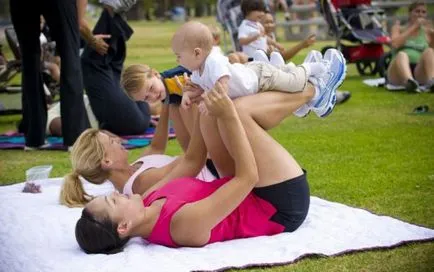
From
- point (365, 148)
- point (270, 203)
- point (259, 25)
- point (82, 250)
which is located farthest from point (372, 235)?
point (259, 25)

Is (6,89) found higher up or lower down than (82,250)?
lower down

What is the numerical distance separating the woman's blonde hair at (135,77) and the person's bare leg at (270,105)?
856 millimetres

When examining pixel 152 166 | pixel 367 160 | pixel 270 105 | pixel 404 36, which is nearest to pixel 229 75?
pixel 270 105

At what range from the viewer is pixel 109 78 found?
808 centimetres

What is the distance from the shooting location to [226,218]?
4.30 m

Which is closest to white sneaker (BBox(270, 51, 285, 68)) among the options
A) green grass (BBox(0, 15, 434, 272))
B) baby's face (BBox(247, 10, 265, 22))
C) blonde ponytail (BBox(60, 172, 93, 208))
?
green grass (BBox(0, 15, 434, 272))

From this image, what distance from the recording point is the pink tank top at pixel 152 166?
4.71m

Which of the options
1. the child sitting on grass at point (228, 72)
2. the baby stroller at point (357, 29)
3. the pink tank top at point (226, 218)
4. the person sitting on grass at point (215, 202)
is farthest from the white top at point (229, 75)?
the baby stroller at point (357, 29)

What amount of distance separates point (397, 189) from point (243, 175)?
1.68 metres

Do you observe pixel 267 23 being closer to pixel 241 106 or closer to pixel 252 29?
pixel 252 29

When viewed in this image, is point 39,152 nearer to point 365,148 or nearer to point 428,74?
point 365,148

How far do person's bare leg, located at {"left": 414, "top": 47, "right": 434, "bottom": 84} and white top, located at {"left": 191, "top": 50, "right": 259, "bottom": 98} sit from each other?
20.7 ft

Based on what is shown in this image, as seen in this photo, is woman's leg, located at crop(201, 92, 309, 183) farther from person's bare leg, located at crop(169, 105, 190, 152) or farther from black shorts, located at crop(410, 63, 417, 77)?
black shorts, located at crop(410, 63, 417, 77)

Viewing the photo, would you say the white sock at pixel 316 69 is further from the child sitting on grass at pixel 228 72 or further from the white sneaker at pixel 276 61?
the white sneaker at pixel 276 61
